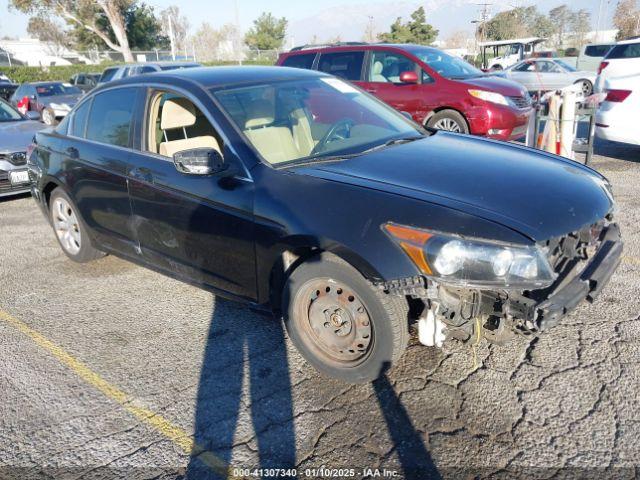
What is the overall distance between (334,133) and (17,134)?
19.6 ft

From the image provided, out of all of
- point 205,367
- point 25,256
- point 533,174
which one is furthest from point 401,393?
point 25,256

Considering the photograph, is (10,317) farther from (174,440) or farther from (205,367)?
(174,440)

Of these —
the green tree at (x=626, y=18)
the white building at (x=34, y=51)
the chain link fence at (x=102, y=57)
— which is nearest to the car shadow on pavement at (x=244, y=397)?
the chain link fence at (x=102, y=57)

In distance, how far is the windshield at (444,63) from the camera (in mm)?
8859

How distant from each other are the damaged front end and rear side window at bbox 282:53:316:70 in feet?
25.2

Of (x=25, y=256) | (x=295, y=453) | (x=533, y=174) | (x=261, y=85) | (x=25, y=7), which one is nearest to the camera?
(x=295, y=453)

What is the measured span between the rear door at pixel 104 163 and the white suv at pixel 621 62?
686 cm

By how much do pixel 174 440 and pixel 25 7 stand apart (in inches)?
1788

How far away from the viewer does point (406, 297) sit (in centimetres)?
283

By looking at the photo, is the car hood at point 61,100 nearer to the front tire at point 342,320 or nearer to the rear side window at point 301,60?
the rear side window at point 301,60

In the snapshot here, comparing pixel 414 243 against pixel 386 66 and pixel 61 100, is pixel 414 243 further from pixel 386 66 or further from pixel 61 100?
pixel 61 100

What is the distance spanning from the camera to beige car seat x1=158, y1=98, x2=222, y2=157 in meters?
3.93

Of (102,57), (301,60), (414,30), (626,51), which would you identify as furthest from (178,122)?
(414,30)

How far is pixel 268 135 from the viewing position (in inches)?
137
